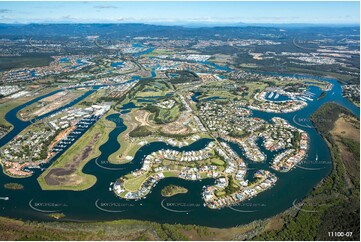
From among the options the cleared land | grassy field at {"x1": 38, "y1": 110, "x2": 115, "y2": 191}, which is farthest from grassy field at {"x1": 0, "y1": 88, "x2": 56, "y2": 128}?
grassy field at {"x1": 38, "y1": 110, "x2": 115, "y2": 191}

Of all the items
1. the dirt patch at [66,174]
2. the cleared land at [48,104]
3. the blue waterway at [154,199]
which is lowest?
the blue waterway at [154,199]

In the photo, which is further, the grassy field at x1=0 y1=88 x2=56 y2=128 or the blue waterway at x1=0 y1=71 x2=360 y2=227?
the grassy field at x1=0 y1=88 x2=56 y2=128

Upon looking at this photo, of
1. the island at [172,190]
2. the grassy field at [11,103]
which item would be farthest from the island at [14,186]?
the grassy field at [11,103]

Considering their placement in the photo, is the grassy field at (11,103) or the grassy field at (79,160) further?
the grassy field at (11,103)

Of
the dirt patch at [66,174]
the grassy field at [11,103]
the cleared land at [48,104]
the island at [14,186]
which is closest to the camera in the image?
the island at [14,186]

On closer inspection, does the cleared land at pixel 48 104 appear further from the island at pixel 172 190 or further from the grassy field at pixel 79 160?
the island at pixel 172 190

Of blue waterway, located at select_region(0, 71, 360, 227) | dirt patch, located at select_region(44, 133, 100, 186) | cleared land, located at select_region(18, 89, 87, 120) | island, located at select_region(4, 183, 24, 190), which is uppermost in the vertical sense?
cleared land, located at select_region(18, 89, 87, 120)

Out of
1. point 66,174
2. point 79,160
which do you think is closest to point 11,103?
point 79,160

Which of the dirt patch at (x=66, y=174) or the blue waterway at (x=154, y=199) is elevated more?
the dirt patch at (x=66, y=174)

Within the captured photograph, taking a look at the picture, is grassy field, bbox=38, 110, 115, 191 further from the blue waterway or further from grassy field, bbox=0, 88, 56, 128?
grassy field, bbox=0, 88, 56, 128

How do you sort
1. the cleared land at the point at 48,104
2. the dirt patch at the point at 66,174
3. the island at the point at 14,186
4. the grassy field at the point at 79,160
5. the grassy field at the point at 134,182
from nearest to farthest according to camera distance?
the grassy field at the point at 134,182 < the island at the point at 14,186 < the grassy field at the point at 79,160 < the dirt patch at the point at 66,174 < the cleared land at the point at 48,104
